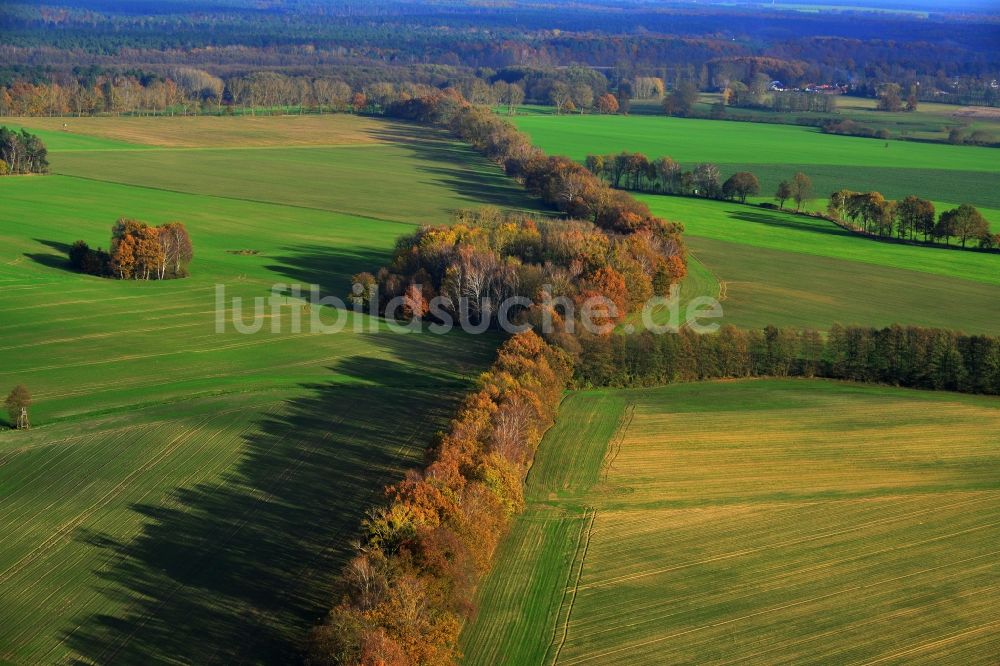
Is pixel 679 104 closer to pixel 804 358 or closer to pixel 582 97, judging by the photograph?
pixel 582 97

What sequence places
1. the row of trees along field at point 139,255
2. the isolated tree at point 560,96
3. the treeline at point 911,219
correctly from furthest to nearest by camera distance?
the isolated tree at point 560,96 → the treeline at point 911,219 → the row of trees along field at point 139,255

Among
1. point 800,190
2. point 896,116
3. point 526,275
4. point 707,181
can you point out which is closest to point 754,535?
point 526,275

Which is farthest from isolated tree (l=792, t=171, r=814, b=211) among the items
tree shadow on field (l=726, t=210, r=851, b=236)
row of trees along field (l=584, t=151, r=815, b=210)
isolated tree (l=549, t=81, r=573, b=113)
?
isolated tree (l=549, t=81, r=573, b=113)

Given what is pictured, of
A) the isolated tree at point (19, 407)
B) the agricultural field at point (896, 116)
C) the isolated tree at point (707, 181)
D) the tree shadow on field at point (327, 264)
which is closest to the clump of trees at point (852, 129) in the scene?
the agricultural field at point (896, 116)

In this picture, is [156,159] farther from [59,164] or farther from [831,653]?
[831,653]

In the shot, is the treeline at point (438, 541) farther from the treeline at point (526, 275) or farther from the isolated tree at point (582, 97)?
the isolated tree at point (582, 97)

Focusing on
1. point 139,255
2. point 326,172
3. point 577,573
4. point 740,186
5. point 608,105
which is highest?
point 608,105
